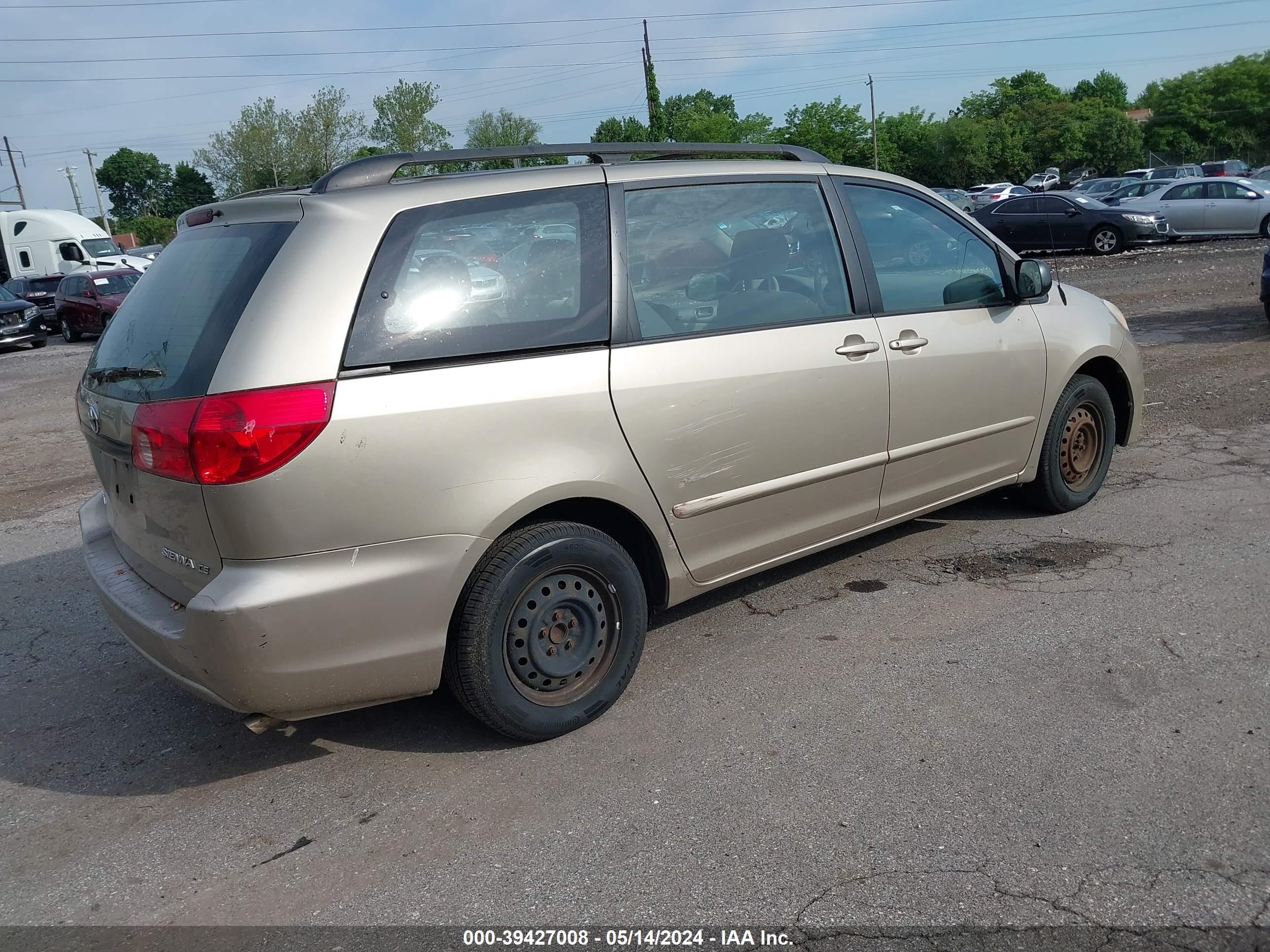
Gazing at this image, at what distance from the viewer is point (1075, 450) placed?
5.58 metres

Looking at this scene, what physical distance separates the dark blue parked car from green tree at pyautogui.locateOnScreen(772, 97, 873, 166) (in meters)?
53.8

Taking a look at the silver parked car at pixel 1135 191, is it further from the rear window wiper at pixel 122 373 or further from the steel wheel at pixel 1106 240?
the rear window wiper at pixel 122 373

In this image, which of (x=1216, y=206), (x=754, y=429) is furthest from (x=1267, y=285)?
(x=1216, y=206)

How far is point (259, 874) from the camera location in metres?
2.95

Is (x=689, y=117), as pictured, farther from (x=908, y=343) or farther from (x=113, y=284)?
(x=908, y=343)

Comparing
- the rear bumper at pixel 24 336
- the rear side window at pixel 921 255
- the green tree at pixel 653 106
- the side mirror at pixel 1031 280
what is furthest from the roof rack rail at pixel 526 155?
the green tree at pixel 653 106

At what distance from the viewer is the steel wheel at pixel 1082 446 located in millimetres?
5508

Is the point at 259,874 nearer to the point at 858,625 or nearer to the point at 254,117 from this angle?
the point at 858,625

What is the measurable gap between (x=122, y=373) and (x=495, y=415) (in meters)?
1.27

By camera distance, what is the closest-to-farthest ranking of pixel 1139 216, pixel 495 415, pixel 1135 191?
pixel 495 415, pixel 1139 216, pixel 1135 191

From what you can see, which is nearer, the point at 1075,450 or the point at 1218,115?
the point at 1075,450

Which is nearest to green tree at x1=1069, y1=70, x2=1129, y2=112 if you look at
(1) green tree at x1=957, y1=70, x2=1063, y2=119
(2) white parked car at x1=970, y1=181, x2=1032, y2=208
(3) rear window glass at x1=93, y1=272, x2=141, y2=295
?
(1) green tree at x1=957, y1=70, x2=1063, y2=119

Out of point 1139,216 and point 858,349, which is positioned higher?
point 858,349

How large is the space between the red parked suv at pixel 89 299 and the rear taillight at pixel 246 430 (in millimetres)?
21463
